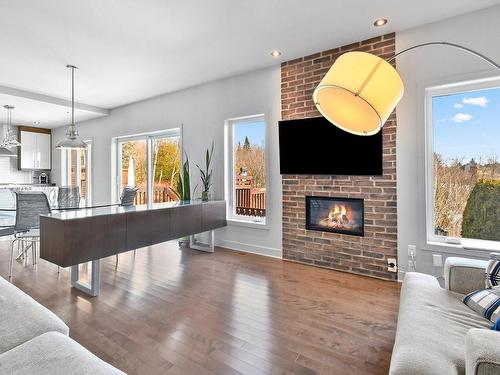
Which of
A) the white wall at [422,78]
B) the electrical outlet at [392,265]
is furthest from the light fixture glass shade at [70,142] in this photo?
the electrical outlet at [392,265]

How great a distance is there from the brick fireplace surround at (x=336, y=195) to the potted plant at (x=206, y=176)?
1.30 meters

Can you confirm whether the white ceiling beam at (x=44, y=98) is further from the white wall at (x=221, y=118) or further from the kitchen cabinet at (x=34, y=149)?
the kitchen cabinet at (x=34, y=149)

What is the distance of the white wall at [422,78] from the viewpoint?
266cm

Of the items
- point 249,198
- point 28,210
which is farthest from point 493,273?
point 28,210

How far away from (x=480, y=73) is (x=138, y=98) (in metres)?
5.31

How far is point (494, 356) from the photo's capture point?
36.2 inches

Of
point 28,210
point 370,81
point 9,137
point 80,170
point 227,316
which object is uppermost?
point 9,137

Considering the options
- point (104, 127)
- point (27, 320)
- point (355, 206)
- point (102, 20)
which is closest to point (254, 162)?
point (355, 206)

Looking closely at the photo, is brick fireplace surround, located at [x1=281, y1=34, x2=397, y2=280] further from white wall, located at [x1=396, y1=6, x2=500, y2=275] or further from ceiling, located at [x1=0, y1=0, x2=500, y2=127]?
ceiling, located at [x1=0, y1=0, x2=500, y2=127]

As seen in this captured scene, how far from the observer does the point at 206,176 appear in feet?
14.9

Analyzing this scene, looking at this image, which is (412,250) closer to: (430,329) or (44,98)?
(430,329)

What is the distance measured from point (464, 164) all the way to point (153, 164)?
16.8 ft

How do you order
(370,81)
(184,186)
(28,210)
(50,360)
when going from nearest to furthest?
(50,360) → (370,81) → (28,210) → (184,186)

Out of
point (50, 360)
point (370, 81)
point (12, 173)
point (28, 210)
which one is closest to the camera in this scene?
point (50, 360)
